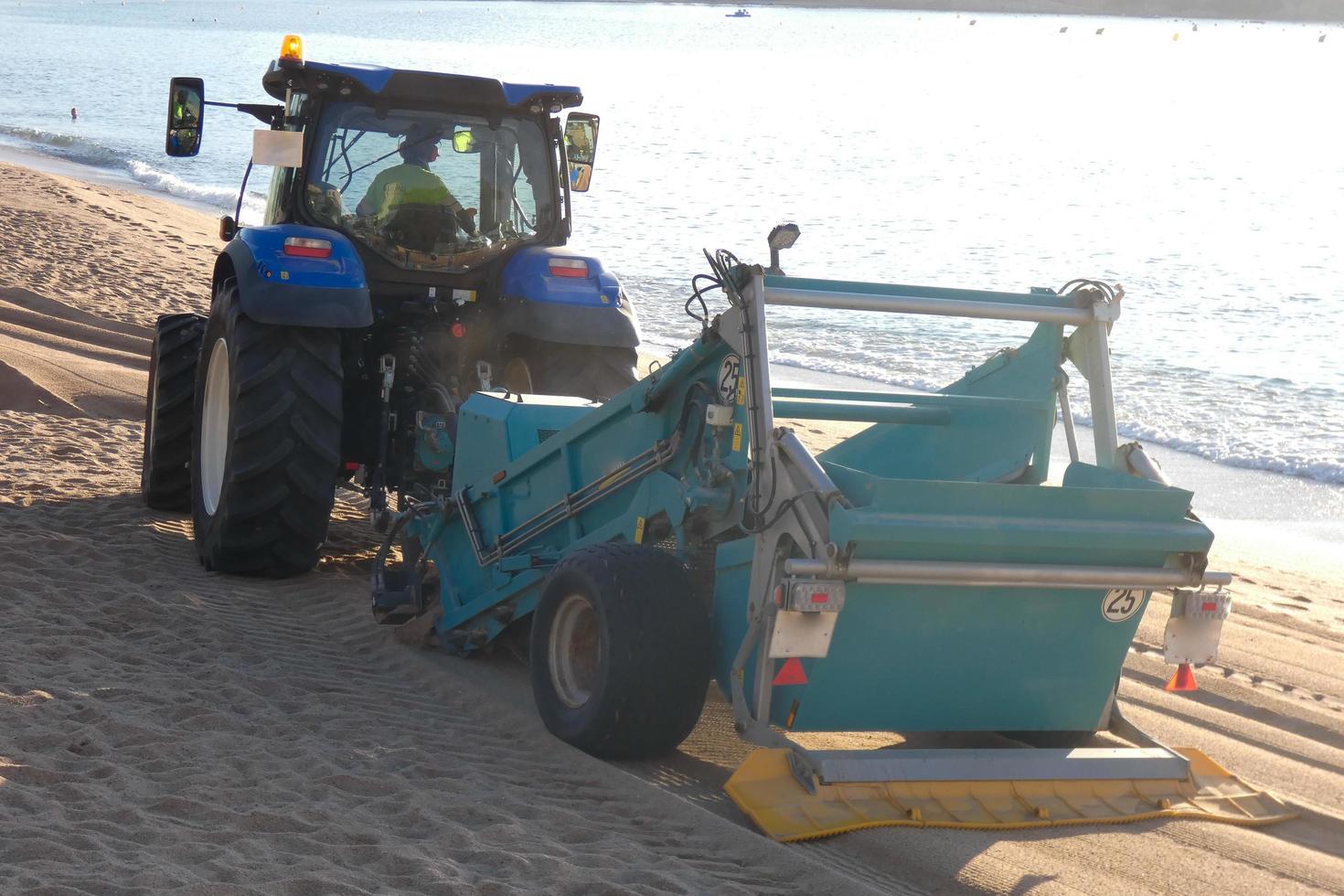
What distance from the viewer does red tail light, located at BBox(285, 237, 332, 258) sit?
19.4ft

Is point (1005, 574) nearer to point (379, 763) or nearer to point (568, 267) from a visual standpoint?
point (379, 763)

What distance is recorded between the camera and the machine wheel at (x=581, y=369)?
6453 mm

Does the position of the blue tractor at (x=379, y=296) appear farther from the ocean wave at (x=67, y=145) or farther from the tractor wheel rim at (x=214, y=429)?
the ocean wave at (x=67, y=145)

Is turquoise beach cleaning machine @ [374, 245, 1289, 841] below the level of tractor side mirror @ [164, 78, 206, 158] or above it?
below

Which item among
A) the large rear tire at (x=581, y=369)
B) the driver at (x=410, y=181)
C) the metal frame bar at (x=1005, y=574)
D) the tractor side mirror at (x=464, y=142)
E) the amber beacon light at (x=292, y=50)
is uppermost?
the amber beacon light at (x=292, y=50)

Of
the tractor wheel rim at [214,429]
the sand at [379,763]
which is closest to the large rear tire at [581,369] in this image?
the sand at [379,763]

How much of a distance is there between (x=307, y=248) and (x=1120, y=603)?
11.2ft

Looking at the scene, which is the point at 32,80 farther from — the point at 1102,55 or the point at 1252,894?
the point at 1102,55

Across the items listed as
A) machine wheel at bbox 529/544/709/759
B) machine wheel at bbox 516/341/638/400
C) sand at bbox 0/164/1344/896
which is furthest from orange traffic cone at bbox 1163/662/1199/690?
machine wheel at bbox 516/341/638/400

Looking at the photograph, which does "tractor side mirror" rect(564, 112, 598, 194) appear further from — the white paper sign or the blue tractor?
the white paper sign

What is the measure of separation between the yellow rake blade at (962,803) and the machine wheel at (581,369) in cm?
267

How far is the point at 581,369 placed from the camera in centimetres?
647

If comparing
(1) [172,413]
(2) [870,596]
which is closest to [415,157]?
(1) [172,413]

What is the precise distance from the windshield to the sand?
144 centimetres
